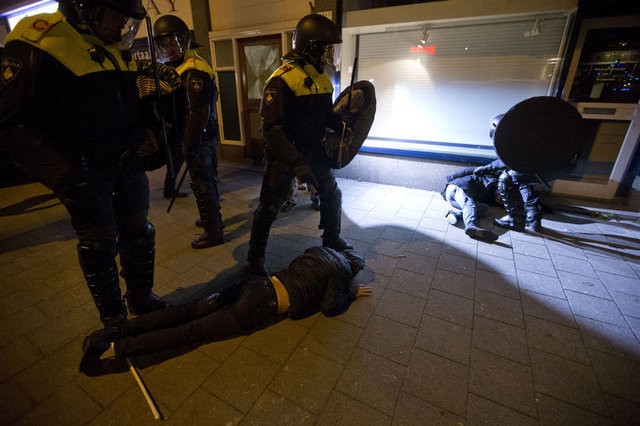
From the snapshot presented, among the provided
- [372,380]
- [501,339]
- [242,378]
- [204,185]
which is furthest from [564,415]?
[204,185]

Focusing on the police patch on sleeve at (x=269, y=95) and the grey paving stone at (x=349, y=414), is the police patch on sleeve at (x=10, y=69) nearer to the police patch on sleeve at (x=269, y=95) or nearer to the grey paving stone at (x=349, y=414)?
the police patch on sleeve at (x=269, y=95)

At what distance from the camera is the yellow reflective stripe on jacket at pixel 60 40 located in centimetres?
135

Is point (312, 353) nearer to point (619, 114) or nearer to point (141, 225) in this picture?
point (141, 225)

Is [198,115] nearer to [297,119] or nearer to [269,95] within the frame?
[269,95]

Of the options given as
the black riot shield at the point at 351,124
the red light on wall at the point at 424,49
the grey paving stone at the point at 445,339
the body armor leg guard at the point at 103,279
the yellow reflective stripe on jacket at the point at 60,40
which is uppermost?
the red light on wall at the point at 424,49

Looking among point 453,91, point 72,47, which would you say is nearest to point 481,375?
point 72,47

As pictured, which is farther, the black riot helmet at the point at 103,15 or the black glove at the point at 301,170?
the black glove at the point at 301,170

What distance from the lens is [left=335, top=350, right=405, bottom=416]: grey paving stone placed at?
162 centimetres

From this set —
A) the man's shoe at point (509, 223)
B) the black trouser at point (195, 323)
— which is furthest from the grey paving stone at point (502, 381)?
the man's shoe at point (509, 223)

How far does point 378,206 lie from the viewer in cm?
459

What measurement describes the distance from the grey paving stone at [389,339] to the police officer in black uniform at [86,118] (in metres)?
1.65

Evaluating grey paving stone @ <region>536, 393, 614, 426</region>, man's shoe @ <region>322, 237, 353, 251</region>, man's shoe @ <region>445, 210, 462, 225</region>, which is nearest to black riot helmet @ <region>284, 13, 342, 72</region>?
man's shoe @ <region>322, 237, 353, 251</region>

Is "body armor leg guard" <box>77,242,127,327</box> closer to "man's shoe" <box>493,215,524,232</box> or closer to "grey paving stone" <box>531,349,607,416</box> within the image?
"grey paving stone" <box>531,349,607,416</box>

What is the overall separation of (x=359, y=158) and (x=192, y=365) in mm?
4833
